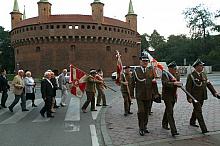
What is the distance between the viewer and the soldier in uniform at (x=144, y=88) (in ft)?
28.7

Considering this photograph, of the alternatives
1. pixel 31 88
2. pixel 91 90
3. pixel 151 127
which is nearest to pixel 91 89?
pixel 91 90

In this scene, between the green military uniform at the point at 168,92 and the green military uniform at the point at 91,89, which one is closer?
the green military uniform at the point at 168,92

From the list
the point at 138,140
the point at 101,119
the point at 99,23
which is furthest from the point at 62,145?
the point at 99,23

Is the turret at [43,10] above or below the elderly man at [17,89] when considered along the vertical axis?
above

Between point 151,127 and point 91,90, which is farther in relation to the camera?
point 91,90

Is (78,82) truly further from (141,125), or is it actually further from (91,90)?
(141,125)

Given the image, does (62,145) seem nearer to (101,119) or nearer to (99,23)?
(101,119)

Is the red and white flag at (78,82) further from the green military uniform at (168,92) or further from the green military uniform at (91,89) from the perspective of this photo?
the green military uniform at (168,92)

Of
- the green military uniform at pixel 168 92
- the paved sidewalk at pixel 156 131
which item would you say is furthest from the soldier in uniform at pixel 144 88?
the paved sidewalk at pixel 156 131

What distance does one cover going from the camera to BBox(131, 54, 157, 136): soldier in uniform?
28.7 ft

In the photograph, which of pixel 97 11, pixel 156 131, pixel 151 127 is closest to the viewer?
pixel 156 131

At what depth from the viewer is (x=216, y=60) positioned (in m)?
66.9

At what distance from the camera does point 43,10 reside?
2217 inches

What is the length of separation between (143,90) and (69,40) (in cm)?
4762
